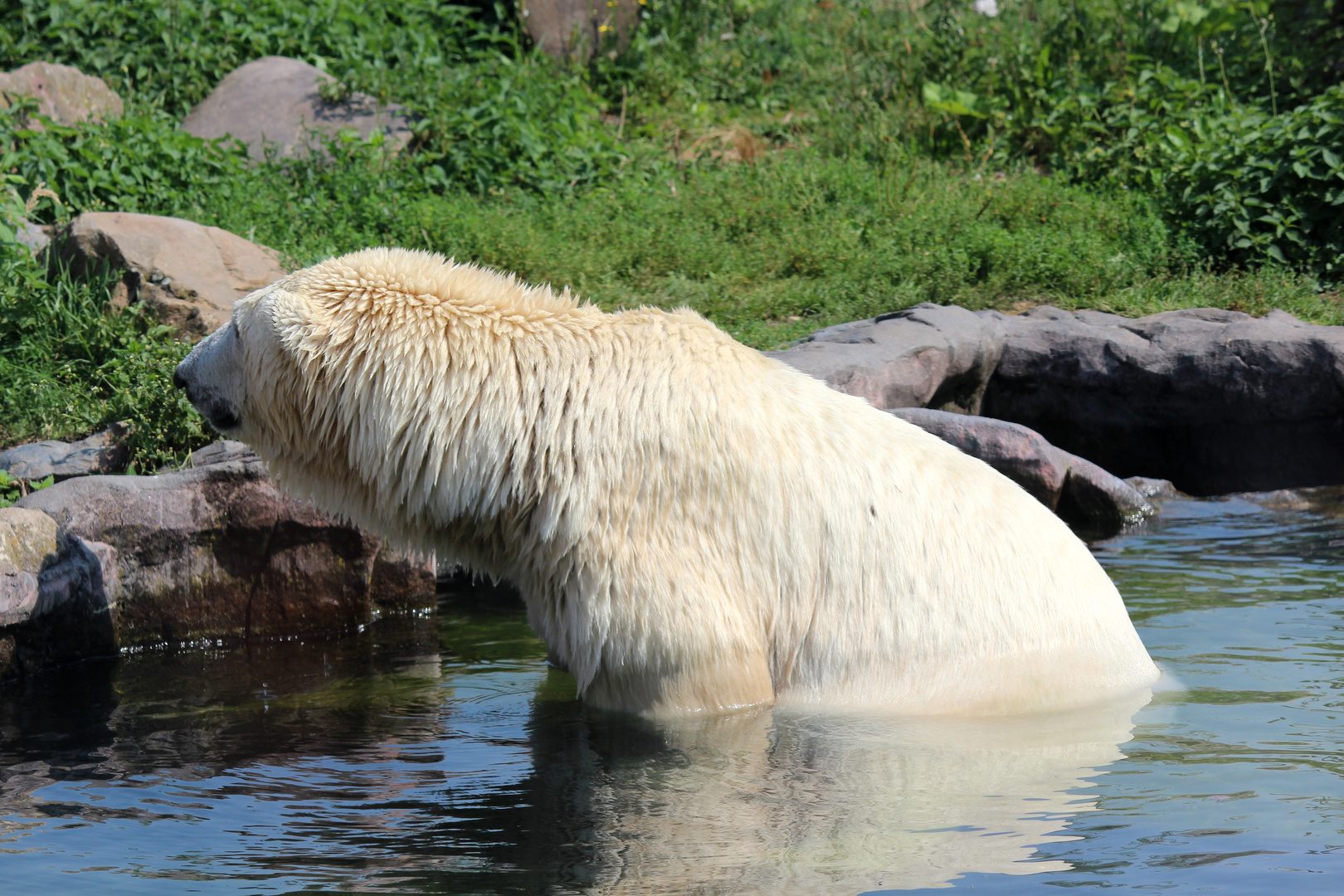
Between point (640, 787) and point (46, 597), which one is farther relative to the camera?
point (46, 597)

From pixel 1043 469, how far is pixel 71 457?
447cm

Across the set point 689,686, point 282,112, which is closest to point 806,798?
point 689,686

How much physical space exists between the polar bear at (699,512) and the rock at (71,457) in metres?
2.44

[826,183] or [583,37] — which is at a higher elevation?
[583,37]

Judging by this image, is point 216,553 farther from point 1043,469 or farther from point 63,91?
point 63,91

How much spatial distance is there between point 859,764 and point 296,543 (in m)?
2.59

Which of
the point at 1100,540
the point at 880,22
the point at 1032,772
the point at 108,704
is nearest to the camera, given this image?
the point at 1032,772

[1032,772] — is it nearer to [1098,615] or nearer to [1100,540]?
[1098,615]

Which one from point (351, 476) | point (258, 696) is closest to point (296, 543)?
point (258, 696)

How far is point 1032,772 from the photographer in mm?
3203

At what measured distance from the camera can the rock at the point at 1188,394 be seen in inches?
265

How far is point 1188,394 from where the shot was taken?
689 centimetres

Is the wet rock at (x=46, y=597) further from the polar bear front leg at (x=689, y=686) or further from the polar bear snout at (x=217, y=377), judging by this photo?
the polar bear front leg at (x=689, y=686)

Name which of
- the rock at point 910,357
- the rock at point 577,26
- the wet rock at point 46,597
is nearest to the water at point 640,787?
the wet rock at point 46,597
